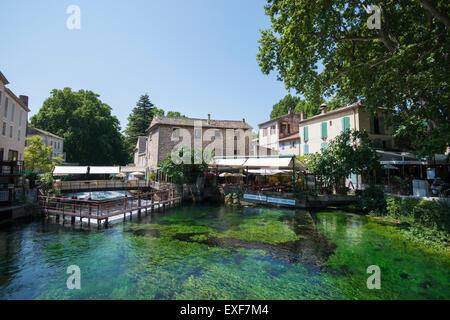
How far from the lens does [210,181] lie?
2569cm

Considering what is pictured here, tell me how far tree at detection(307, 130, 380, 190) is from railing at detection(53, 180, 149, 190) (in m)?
22.7

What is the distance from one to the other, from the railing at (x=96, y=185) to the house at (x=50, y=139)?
48.8ft

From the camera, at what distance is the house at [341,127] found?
21594 mm

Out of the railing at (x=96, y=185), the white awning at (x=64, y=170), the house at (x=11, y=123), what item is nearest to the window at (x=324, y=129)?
the railing at (x=96, y=185)

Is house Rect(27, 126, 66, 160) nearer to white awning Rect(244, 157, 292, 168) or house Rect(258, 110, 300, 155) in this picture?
white awning Rect(244, 157, 292, 168)

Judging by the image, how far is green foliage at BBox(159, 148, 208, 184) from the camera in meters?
23.9

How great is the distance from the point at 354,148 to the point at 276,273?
1579 centimetres

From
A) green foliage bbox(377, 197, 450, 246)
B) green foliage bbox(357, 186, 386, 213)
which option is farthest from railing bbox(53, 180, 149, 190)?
green foliage bbox(377, 197, 450, 246)

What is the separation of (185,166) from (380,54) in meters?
19.1

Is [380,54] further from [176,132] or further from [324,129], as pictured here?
[176,132]

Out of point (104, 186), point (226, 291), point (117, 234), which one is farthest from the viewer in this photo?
point (104, 186)

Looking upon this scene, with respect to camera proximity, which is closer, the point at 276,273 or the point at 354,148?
the point at 276,273

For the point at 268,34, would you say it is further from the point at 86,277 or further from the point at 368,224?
the point at 86,277
